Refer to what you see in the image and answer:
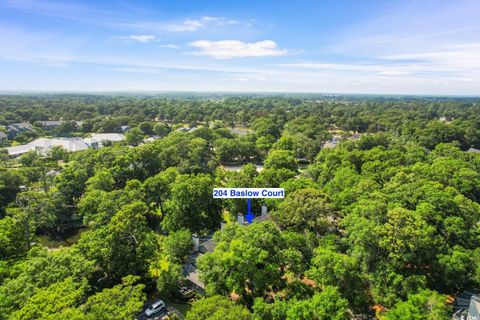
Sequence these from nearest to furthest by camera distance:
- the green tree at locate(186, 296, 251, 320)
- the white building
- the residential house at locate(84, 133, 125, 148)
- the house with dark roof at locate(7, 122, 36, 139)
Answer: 1. the green tree at locate(186, 296, 251, 320)
2. the white building
3. the residential house at locate(84, 133, 125, 148)
4. the house with dark roof at locate(7, 122, 36, 139)

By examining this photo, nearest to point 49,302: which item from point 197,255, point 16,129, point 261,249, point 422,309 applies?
point 197,255

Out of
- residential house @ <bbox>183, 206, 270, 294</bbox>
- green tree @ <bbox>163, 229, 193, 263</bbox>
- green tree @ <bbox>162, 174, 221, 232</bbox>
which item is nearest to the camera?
residential house @ <bbox>183, 206, 270, 294</bbox>

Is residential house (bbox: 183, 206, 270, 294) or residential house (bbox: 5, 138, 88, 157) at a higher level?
residential house (bbox: 5, 138, 88, 157)

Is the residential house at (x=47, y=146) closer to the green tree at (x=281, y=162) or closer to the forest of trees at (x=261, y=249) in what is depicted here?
the forest of trees at (x=261, y=249)

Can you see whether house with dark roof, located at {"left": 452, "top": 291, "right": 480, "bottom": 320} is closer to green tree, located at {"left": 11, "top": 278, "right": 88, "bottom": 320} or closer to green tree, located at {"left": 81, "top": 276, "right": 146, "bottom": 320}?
green tree, located at {"left": 81, "top": 276, "right": 146, "bottom": 320}

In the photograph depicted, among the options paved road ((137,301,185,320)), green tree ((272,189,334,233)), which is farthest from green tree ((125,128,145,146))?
paved road ((137,301,185,320))

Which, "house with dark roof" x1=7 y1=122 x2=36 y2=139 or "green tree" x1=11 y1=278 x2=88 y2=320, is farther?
"house with dark roof" x1=7 y1=122 x2=36 y2=139

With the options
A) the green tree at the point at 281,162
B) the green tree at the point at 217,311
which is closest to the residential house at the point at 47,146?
the green tree at the point at 281,162

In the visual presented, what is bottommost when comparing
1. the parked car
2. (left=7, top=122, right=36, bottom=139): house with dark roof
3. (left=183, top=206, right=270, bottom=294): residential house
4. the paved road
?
the paved road

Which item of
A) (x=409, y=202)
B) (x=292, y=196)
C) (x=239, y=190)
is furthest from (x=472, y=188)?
(x=239, y=190)
